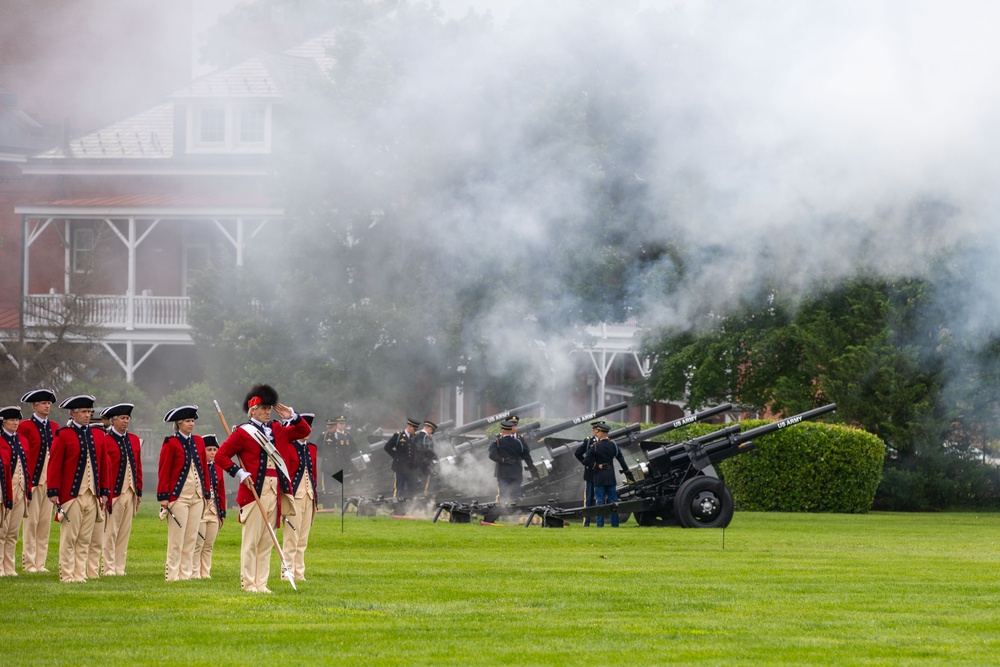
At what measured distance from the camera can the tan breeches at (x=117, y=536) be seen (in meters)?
15.8

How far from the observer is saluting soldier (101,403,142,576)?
15820mm

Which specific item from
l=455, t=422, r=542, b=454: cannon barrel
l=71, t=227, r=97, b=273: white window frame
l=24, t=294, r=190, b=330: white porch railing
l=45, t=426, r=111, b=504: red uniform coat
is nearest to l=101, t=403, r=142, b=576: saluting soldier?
l=45, t=426, r=111, b=504: red uniform coat

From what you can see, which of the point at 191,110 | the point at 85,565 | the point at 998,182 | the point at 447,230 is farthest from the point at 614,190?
the point at 191,110

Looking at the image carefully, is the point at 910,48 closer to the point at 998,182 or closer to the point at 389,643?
the point at 998,182

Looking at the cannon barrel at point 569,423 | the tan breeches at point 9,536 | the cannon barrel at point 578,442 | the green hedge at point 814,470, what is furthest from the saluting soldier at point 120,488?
the green hedge at point 814,470

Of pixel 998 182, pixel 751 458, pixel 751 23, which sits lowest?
pixel 751 458

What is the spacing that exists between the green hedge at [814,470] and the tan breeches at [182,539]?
1662 centimetres

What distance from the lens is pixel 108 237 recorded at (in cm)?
4272

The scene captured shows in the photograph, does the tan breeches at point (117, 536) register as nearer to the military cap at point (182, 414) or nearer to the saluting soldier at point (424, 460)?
the military cap at point (182, 414)

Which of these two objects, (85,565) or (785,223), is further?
(785,223)

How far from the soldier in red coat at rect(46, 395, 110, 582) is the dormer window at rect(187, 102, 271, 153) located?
25.5 m

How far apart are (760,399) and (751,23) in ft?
40.0

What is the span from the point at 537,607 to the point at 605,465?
1085 cm

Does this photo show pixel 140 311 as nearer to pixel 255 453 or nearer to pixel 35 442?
pixel 35 442
